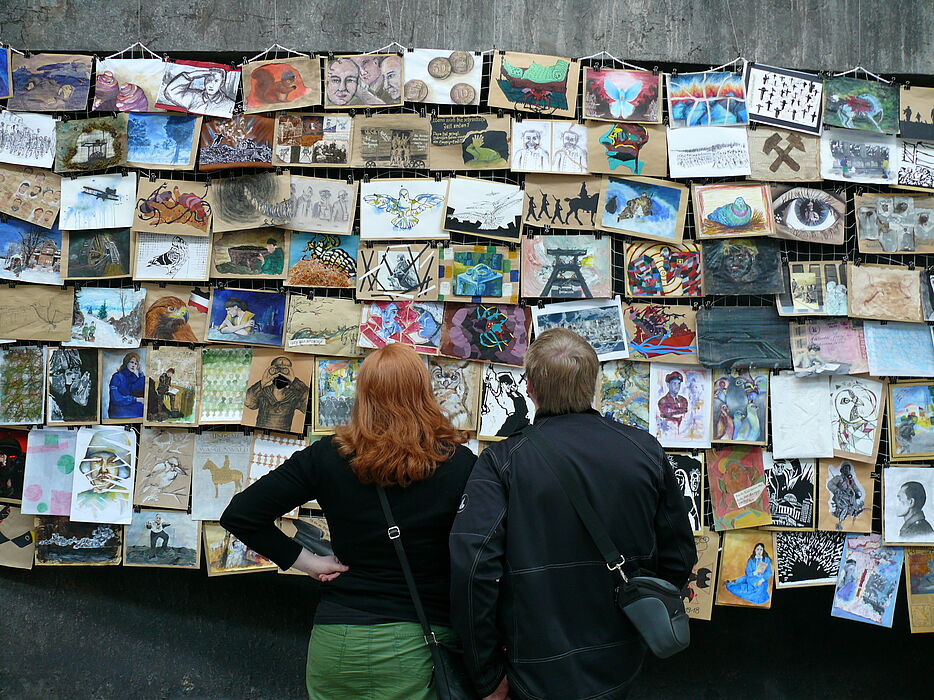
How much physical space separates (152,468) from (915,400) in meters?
3.59

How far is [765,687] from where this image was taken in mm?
3930

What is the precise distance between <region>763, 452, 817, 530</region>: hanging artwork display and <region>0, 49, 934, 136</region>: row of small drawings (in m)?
1.56

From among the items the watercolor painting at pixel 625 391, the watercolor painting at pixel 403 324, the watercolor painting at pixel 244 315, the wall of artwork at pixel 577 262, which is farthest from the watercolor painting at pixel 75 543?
the watercolor painting at pixel 625 391

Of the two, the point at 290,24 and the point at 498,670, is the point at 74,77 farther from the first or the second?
the point at 498,670

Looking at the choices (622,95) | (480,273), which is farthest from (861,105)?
(480,273)

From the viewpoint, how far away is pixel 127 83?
365 cm

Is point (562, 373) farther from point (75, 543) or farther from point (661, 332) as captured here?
Answer: point (75, 543)

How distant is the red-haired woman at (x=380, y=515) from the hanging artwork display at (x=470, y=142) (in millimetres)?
1526

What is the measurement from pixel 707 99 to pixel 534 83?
0.80 m

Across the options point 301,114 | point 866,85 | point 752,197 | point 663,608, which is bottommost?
point 663,608

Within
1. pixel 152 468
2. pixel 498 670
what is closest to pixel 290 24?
pixel 152 468

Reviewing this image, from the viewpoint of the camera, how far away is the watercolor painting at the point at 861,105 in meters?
3.57

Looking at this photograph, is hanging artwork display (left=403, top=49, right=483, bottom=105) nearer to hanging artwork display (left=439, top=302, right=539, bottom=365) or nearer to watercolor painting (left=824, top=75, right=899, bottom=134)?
hanging artwork display (left=439, top=302, right=539, bottom=365)

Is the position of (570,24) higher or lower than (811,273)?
higher
